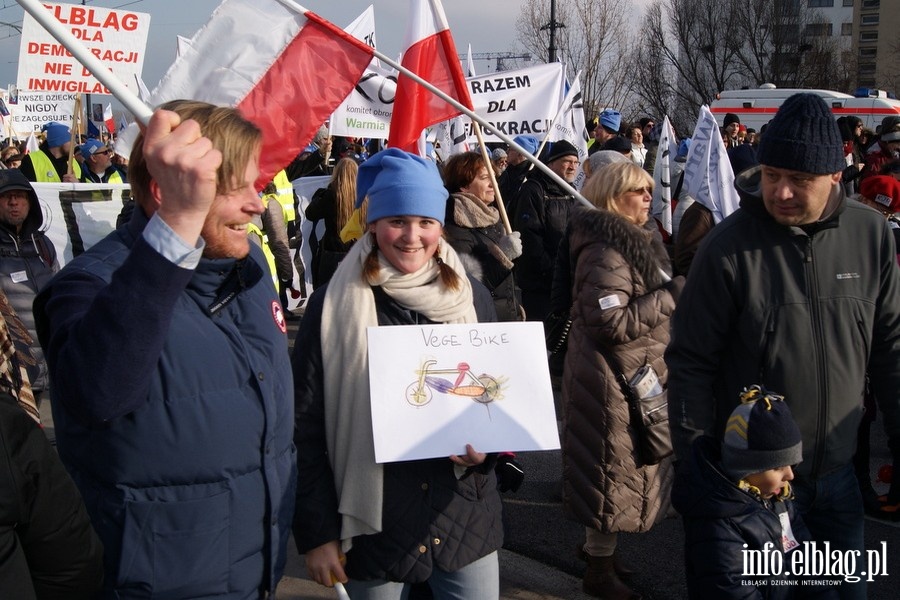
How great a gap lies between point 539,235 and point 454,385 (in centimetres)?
418

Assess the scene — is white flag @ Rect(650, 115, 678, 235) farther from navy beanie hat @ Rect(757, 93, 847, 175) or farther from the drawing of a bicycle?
the drawing of a bicycle

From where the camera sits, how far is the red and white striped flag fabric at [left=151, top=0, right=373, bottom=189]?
375cm

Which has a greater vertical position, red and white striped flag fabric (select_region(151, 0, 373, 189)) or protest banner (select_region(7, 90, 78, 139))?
protest banner (select_region(7, 90, 78, 139))

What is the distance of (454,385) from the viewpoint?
105 inches

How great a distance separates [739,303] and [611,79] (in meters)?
36.2

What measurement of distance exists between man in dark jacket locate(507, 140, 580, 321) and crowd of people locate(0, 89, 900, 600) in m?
1.87

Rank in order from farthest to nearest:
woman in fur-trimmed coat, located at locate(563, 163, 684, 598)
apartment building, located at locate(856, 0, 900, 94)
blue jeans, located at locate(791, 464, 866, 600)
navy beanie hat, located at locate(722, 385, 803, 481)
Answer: apartment building, located at locate(856, 0, 900, 94) → woman in fur-trimmed coat, located at locate(563, 163, 684, 598) → blue jeans, located at locate(791, 464, 866, 600) → navy beanie hat, located at locate(722, 385, 803, 481)

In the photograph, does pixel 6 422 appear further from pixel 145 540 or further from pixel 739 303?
pixel 739 303

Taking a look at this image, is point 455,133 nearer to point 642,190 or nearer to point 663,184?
point 663,184

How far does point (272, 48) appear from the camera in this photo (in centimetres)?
389

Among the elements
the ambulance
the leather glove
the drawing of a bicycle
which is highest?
the ambulance

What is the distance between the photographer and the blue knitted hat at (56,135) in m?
11.5

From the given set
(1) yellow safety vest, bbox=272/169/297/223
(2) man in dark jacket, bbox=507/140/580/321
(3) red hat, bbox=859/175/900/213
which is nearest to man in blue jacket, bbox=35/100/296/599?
(2) man in dark jacket, bbox=507/140/580/321


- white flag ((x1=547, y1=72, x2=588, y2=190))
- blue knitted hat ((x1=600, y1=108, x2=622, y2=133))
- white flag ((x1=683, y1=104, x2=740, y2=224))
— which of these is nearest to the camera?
white flag ((x1=683, y1=104, x2=740, y2=224))
